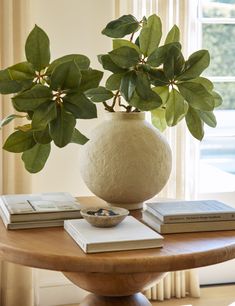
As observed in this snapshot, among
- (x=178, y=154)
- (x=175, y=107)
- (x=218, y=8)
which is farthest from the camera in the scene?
(x=218, y=8)

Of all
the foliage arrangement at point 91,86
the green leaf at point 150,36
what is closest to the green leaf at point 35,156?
the foliage arrangement at point 91,86

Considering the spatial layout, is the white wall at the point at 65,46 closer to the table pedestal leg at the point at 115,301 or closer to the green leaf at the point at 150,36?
the green leaf at the point at 150,36

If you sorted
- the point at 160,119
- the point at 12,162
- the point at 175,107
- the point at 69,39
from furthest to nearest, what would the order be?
the point at 69,39, the point at 12,162, the point at 160,119, the point at 175,107

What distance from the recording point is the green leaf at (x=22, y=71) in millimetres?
1474

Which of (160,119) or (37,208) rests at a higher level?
(160,119)

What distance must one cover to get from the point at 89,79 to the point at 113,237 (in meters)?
0.44

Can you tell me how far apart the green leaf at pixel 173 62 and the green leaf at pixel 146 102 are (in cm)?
8

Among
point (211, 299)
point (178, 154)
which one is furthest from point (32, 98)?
point (211, 299)

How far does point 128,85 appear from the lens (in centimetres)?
154

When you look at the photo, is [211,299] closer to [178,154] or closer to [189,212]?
[178,154]

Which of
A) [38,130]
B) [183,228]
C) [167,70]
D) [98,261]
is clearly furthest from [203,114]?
[98,261]

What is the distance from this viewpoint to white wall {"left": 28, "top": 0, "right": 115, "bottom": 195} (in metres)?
2.52

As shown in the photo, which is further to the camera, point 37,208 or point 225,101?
point 225,101

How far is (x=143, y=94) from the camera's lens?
1.53 metres
